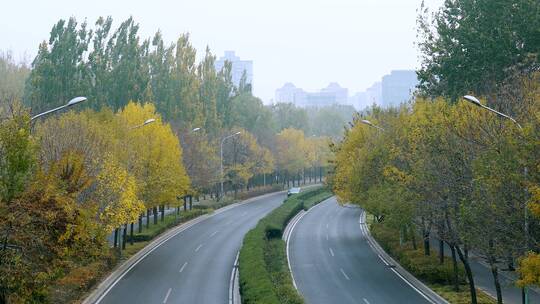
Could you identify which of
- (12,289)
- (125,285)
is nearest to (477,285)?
(125,285)

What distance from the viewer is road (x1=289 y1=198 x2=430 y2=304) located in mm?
26312

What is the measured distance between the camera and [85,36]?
52219 mm

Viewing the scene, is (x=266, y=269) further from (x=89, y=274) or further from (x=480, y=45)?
(x=480, y=45)

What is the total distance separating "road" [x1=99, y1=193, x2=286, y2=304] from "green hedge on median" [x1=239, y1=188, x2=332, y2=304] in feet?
5.10

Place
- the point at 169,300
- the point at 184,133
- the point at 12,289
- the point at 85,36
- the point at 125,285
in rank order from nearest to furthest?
the point at 12,289 < the point at 169,300 < the point at 125,285 < the point at 85,36 < the point at 184,133

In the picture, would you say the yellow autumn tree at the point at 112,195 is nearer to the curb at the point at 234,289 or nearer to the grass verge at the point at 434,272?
the curb at the point at 234,289

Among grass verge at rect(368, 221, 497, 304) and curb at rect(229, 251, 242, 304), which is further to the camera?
grass verge at rect(368, 221, 497, 304)

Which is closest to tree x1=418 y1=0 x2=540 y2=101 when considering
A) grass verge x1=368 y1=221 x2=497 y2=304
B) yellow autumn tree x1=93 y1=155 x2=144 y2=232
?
grass verge x1=368 y1=221 x2=497 y2=304

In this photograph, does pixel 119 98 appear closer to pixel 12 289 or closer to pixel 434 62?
pixel 434 62

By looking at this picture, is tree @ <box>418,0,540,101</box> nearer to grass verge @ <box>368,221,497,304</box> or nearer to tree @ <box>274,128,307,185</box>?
grass verge @ <box>368,221,497,304</box>

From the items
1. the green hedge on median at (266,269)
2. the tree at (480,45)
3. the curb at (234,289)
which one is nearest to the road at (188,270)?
the curb at (234,289)

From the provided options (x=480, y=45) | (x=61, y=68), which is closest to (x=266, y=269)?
(x=480, y=45)

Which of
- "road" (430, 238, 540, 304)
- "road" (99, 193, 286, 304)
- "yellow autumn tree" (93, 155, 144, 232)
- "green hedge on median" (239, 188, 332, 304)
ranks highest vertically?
"yellow autumn tree" (93, 155, 144, 232)

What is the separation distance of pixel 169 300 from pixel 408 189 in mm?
10159
